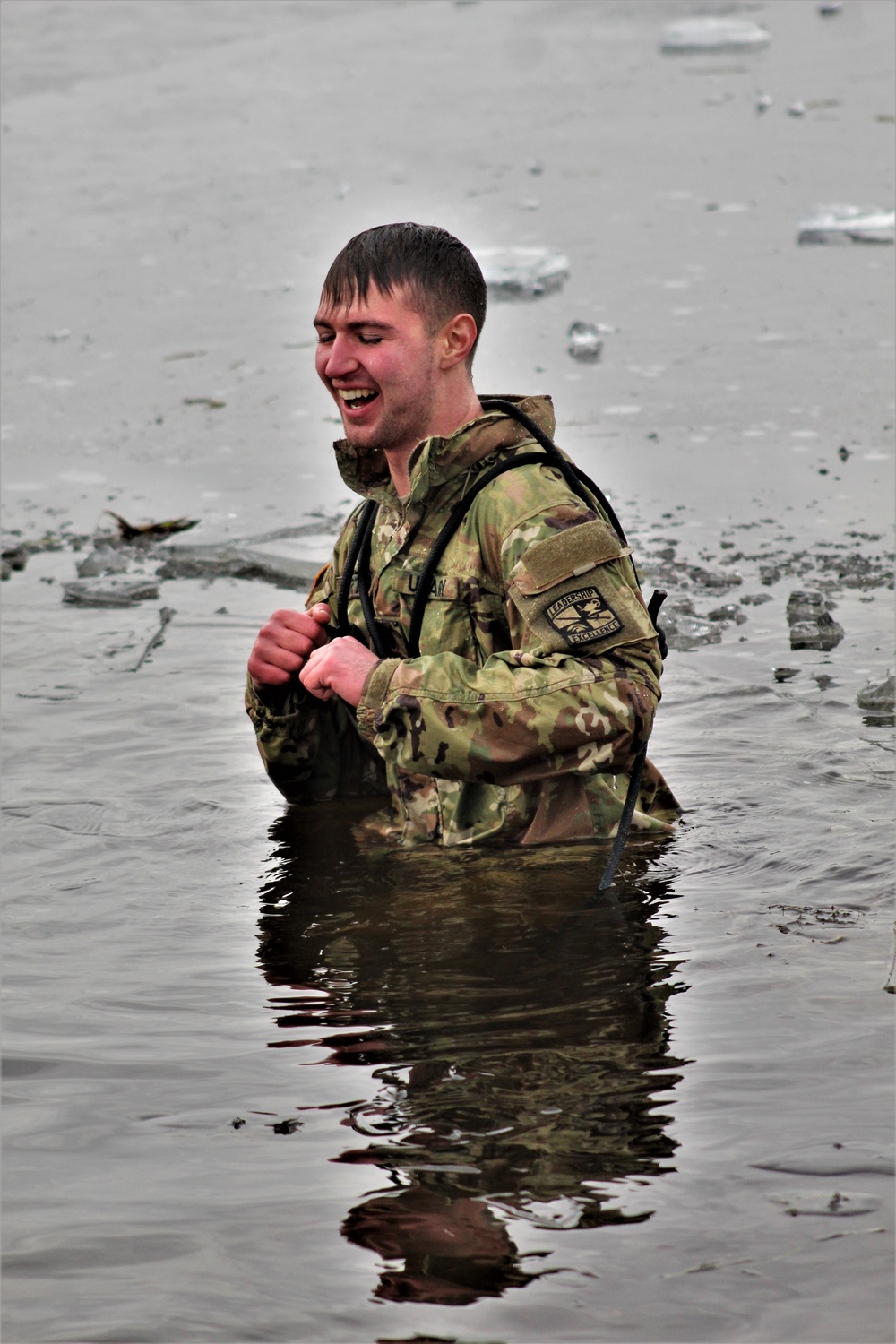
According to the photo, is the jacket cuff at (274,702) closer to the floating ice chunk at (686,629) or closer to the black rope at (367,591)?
the black rope at (367,591)

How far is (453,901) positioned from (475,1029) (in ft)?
2.14

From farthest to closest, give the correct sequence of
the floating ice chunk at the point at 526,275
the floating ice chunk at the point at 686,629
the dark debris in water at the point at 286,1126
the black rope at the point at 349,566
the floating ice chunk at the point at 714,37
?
1. the floating ice chunk at the point at 714,37
2. the floating ice chunk at the point at 526,275
3. the floating ice chunk at the point at 686,629
4. the black rope at the point at 349,566
5. the dark debris in water at the point at 286,1126

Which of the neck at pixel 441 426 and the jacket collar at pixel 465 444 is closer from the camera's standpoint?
the jacket collar at pixel 465 444

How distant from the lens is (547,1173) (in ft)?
8.30

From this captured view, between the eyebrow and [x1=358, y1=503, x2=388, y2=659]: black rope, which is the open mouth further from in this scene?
[x1=358, y1=503, x2=388, y2=659]: black rope

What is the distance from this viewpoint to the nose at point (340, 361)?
3.65 metres

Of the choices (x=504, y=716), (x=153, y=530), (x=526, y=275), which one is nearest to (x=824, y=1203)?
(x=504, y=716)

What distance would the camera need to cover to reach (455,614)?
369 cm

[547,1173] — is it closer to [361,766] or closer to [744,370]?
[361,766]

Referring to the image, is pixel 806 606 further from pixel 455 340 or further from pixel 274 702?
pixel 455 340

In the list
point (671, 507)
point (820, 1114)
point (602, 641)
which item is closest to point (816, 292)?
point (671, 507)

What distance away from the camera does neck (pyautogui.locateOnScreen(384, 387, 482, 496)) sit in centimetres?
373

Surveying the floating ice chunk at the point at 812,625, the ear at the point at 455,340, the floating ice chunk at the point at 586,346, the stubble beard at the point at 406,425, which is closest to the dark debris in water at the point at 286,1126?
the stubble beard at the point at 406,425

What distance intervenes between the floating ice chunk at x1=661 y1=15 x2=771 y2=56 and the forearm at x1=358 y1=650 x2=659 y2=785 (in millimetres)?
15408
